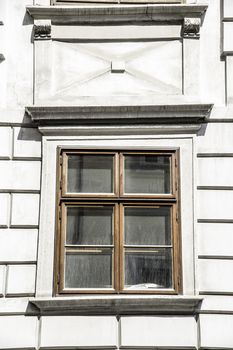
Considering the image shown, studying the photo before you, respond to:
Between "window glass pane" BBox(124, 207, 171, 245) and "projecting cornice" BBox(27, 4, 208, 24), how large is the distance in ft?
8.45

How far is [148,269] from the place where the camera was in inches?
330

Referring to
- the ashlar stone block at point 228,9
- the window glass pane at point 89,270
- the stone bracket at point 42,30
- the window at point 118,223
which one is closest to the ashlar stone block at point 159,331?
the window at point 118,223

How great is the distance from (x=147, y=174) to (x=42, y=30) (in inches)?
94.4

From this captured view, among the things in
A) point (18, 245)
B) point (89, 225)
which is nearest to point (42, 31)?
point (89, 225)

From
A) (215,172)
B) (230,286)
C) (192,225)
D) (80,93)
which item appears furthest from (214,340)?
(80,93)

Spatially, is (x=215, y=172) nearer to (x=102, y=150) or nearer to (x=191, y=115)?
(x=191, y=115)

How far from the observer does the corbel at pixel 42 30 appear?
880cm

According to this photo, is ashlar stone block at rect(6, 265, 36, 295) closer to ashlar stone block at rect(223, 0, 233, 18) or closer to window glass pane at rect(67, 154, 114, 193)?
window glass pane at rect(67, 154, 114, 193)

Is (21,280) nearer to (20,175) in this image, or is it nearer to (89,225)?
(89,225)

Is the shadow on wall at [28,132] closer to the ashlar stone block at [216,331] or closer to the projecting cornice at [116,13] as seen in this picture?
the projecting cornice at [116,13]

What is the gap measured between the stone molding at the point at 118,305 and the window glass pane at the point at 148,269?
25cm

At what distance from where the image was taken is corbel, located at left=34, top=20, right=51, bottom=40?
8.80 m

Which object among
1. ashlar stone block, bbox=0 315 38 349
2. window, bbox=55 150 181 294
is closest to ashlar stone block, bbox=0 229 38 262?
window, bbox=55 150 181 294

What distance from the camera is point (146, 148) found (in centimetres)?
852
